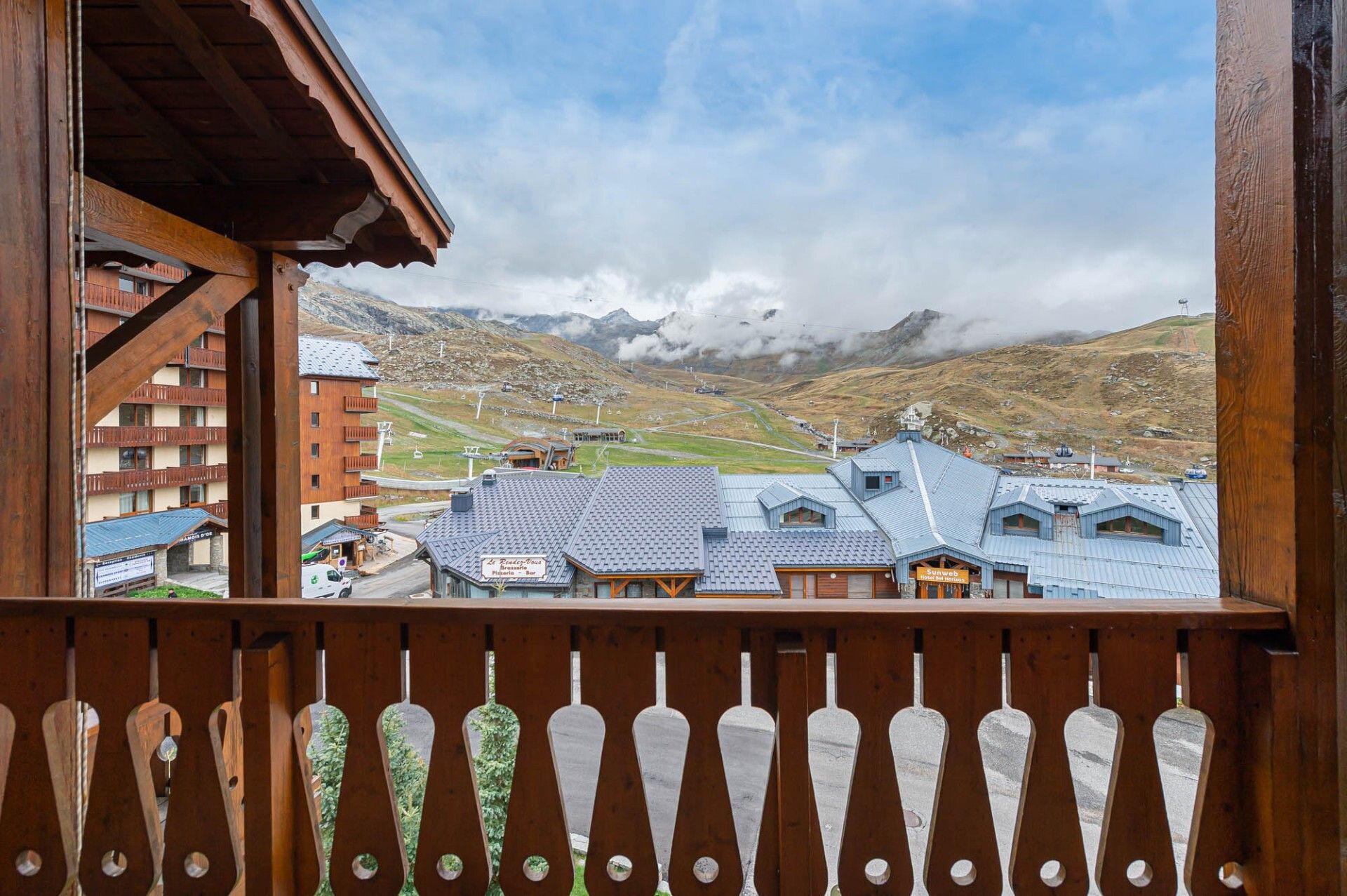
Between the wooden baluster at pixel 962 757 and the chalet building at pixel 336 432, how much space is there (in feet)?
11.3

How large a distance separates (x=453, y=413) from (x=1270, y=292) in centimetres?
424

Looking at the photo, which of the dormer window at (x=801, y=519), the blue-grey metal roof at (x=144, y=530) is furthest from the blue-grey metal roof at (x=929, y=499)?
the blue-grey metal roof at (x=144, y=530)

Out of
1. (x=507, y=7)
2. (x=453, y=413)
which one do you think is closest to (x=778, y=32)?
(x=507, y=7)

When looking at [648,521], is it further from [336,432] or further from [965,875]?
[965,875]

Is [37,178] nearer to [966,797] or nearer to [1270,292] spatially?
[966,797]

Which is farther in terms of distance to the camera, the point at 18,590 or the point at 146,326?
the point at 146,326

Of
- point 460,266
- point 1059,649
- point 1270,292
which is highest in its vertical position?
point 460,266


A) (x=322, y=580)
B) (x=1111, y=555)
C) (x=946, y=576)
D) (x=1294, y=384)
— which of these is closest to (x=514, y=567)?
(x=322, y=580)

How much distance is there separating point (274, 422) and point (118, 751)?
1.29 metres

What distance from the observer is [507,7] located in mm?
3674

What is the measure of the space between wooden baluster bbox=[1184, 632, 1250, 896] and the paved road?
0.06 metres

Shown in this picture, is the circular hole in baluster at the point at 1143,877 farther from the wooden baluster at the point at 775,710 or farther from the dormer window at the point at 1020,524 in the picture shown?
the dormer window at the point at 1020,524

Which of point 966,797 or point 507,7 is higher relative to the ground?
point 507,7

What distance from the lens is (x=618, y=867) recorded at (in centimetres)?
100
